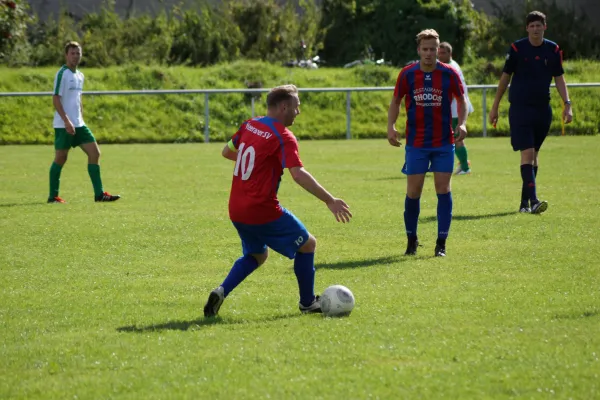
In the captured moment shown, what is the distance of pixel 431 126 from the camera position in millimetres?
9523

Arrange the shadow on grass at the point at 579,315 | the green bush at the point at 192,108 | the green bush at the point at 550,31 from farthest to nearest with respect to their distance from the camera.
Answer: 1. the green bush at the point at 550,31
2. the green bush at the point at 192,108
3. the shadow on grass at the point at 579,315

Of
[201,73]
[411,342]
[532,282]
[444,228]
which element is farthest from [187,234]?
[201,73]

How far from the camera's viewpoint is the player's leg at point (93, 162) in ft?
47.0

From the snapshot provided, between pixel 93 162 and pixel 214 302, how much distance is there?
781 cm

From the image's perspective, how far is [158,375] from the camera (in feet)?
18.2

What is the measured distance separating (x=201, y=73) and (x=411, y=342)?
24.8 meters

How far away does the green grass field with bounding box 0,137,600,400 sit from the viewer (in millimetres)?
5398

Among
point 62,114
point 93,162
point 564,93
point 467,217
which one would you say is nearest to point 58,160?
point 93,162

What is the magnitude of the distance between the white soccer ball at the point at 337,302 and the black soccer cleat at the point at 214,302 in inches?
27.1

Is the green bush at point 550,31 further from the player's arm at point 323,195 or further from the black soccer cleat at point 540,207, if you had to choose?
the player's arm at point 323,195

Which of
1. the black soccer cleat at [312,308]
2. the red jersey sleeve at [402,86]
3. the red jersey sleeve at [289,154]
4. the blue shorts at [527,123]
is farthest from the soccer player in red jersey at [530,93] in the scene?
the red jersey sleeve at [289,154]

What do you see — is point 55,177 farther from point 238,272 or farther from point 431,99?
point 238,272

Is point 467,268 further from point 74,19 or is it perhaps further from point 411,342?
point 74,19

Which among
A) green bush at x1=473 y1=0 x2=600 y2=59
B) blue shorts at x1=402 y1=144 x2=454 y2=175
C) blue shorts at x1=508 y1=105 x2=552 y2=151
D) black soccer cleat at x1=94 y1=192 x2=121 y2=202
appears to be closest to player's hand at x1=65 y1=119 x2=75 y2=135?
black soccer cleat at x1=94 y1=192 x2=121 y2=202
